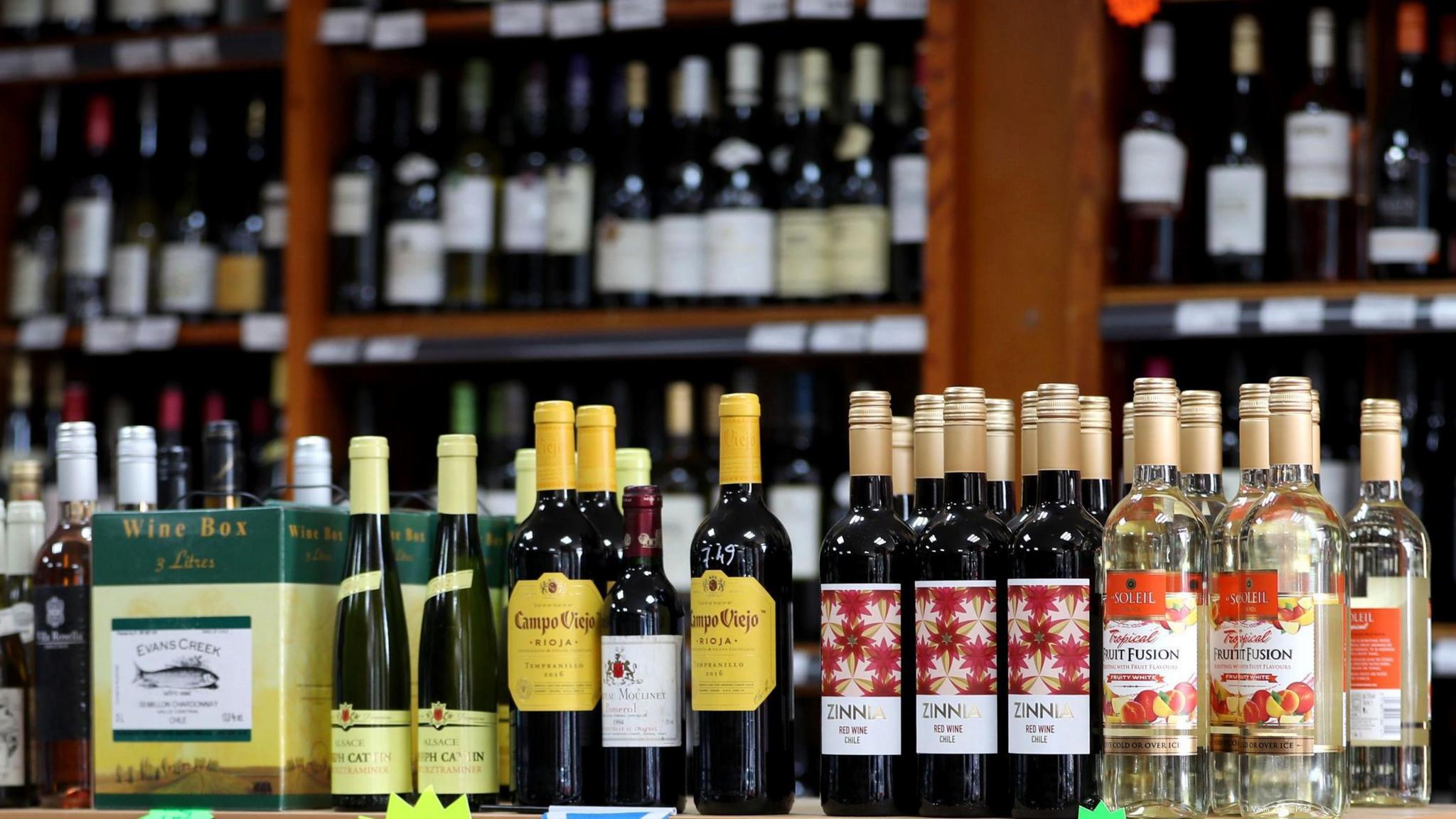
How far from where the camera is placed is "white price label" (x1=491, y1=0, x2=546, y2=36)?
2547 mm

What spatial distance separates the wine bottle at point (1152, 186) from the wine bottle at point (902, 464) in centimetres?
115

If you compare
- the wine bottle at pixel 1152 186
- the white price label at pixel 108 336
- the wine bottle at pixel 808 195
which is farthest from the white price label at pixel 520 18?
the wine bottle at pixel 1152 186

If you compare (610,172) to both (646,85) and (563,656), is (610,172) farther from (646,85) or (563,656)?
(563,656)

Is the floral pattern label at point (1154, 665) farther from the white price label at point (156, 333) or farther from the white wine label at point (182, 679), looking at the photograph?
the white price label at point (156, 333)

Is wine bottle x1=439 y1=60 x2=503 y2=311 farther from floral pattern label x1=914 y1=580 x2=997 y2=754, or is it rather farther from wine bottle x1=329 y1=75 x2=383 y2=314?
floral pattern label x1=914 y1=580 x2=997 y2=754

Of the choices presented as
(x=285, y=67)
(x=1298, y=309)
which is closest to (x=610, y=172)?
(x=285, y=67)

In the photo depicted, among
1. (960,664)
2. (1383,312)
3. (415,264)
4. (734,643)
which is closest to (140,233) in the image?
(415,264)

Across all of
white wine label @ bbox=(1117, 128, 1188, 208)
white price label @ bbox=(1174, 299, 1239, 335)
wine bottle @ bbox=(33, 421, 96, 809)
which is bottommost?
wine bottle @ bbox=(33, 421, 96, 809)

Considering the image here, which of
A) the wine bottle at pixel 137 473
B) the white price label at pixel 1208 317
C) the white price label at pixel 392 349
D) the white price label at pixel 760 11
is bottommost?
the wine bottle at pixel 137 473

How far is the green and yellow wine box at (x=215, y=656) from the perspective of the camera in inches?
52.7

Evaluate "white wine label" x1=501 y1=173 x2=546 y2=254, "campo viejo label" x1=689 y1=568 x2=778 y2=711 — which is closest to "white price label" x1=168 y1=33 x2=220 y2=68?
"white wine label" x1=501 y1=173 x2=546 y2=254

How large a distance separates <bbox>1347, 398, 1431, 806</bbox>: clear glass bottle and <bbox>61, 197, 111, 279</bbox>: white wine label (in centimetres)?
214

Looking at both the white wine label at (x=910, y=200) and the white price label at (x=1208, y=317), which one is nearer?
the white price label at (x=1208, y=317)

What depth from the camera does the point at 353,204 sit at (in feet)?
8.71
